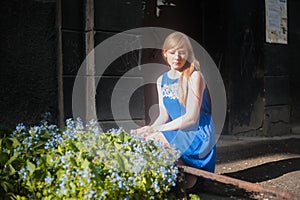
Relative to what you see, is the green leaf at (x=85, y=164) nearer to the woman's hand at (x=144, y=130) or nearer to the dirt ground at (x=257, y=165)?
the woman's hand at (x=144, y=130)

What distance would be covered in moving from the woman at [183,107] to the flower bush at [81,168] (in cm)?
55

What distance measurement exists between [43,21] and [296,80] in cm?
609

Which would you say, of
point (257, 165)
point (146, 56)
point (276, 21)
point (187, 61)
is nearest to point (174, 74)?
point (187, 61)

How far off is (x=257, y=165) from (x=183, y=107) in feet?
7.17

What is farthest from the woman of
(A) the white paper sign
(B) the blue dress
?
(A) the white paper sign

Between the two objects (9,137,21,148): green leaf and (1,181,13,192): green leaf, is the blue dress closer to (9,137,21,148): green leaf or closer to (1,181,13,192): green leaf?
(9,137,21,148): green leaf

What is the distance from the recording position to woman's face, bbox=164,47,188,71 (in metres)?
3.62

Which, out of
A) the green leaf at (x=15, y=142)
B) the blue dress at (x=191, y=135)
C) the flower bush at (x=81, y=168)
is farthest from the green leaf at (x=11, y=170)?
the blue dress at (x=191, y=135)

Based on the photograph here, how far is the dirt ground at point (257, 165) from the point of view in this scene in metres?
4.17

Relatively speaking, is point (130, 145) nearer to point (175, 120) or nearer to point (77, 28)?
point (175, 120)

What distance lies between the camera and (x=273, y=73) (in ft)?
25.5

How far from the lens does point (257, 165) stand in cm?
541

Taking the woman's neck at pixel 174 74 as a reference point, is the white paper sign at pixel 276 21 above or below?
above

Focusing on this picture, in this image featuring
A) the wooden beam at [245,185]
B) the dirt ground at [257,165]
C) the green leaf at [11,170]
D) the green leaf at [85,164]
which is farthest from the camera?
the dirt ground at [257,165]
